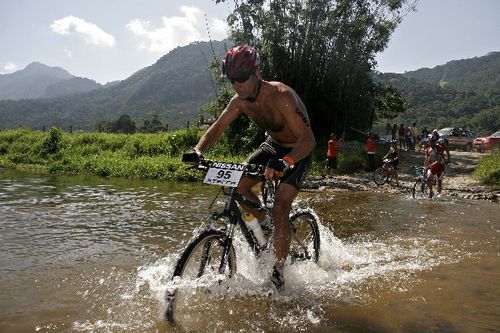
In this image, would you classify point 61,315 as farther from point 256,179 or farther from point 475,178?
point 475,178

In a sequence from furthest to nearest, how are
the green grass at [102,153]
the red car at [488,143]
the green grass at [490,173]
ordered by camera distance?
the red car at [488,143], the green grass at [102,153], the green grass at [490,173]

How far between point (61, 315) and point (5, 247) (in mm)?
3354

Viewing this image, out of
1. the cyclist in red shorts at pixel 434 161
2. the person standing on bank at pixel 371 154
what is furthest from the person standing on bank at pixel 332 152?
the cyclist in red shorts at pixel 434 161

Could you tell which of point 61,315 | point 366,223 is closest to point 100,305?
point 61,315

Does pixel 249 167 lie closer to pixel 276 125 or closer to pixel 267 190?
pixel 276 125

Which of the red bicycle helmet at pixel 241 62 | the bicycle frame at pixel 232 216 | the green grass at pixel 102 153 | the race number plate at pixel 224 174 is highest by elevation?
the red bicycle helmet at pixel 241 62

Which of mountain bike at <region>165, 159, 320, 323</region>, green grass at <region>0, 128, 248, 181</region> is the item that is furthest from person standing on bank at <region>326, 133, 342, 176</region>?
mountain bike at <region>165, 159, 320, 323</region>

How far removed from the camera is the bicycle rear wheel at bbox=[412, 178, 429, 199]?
1407 cm

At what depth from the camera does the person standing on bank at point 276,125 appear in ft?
12.7

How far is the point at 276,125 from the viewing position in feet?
14.3

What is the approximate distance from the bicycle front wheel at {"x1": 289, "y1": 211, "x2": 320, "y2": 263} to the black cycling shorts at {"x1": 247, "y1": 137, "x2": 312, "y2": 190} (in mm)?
832

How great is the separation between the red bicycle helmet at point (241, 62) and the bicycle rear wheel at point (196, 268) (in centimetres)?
151

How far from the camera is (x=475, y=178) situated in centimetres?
1738

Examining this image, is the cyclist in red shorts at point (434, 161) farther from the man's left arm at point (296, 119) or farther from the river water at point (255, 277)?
the man's left arm at point (296, 119)
